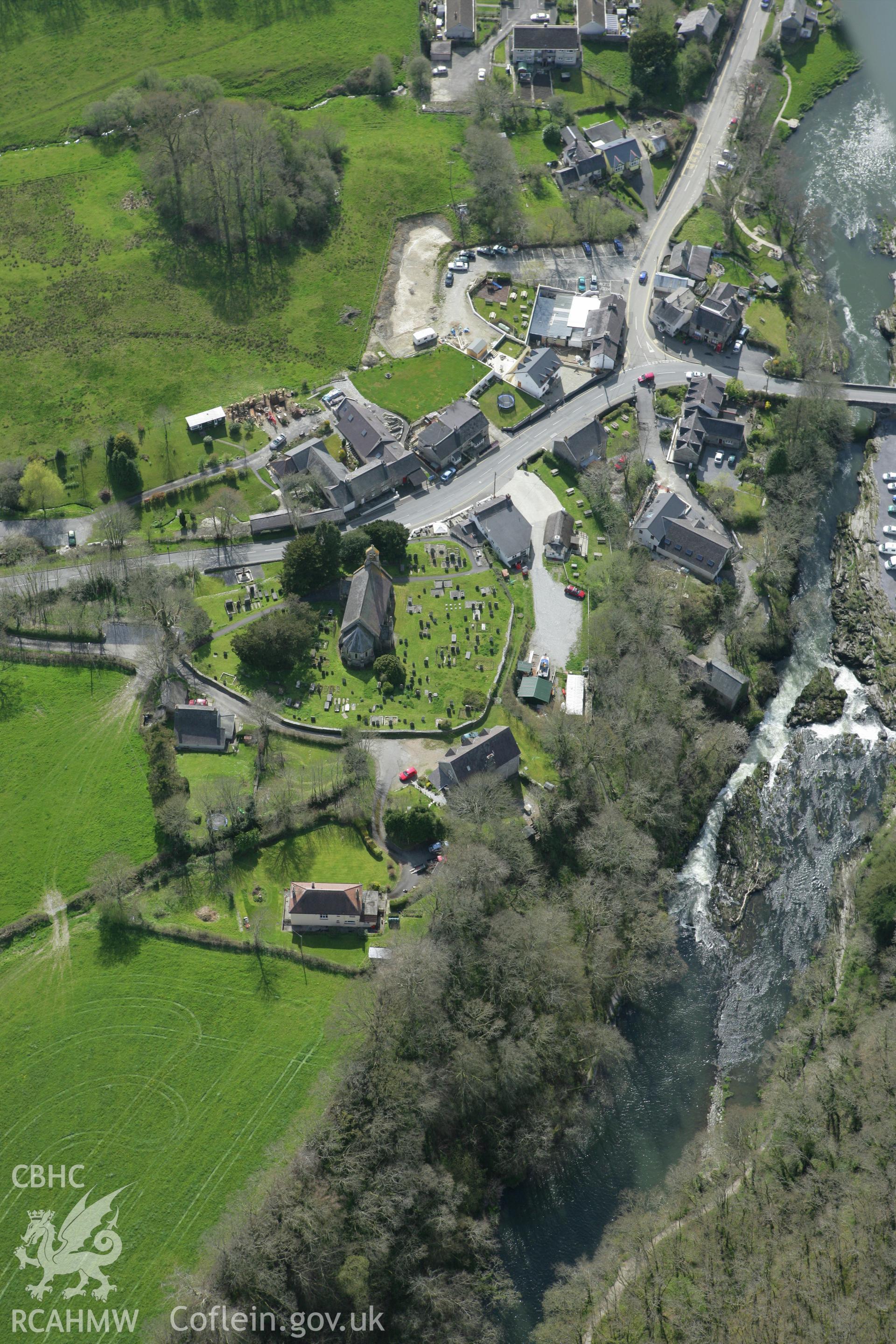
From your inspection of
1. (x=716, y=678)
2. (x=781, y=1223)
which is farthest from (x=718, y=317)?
(x=781, y=1223)

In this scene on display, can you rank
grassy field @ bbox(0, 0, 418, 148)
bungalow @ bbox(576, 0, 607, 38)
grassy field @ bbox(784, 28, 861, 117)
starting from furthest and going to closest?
1. bungalow @ bbox(576, 0, 607, 38)
2. grassy field @ bbox(784, 28, 861, 117)
3. grassy field @ bbox(0, 0, 418, 148)

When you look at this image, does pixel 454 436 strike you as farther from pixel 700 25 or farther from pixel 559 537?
pixel 700 25

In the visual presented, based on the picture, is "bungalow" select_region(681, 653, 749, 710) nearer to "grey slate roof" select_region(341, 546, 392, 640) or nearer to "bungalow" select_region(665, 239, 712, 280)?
"grey slate roof" select_region(341, 546, 392, 640)

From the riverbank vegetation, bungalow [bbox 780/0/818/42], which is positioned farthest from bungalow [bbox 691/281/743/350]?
the riverbank vegetation

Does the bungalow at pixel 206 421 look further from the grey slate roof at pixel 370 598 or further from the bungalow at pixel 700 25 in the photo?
the bungalow at pixel 700 25

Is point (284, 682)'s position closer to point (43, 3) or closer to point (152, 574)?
point (152, 574)

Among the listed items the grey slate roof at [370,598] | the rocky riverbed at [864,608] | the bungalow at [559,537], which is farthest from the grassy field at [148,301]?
the rocky riverbed at [864,608]
